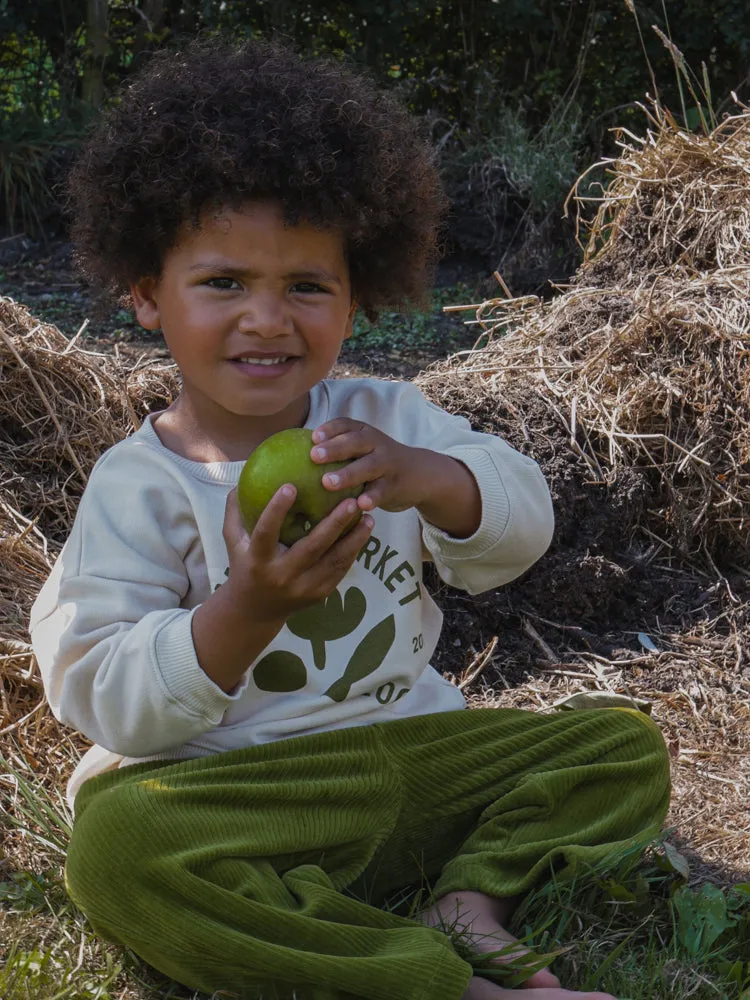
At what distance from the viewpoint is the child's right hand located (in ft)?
6.11

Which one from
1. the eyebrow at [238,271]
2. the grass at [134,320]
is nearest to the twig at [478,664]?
the eyebrow at [238,271]

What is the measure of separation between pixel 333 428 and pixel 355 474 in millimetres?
87

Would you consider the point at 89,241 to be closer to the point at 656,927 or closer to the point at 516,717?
the point at 516,717

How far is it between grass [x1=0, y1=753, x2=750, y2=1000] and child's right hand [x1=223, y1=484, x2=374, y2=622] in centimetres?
63

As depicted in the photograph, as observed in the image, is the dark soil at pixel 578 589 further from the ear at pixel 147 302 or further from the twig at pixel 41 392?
the ear at pixel 147 302

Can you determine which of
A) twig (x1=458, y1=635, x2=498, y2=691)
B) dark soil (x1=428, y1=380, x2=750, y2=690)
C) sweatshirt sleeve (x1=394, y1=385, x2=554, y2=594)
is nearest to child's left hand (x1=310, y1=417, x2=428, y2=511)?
sweatshirt sleeve (x1=394, y1=385, x2=554, y2=594)

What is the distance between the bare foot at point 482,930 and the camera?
1.97 meters

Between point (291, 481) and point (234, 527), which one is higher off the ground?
point (291, 481)

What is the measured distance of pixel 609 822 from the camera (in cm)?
235

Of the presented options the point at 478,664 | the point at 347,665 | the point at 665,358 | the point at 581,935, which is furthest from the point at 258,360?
the point at 665,358

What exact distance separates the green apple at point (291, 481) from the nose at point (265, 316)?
286 millimetres

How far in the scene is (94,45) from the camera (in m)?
7.01

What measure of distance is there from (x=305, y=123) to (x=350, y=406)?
552 millimetres

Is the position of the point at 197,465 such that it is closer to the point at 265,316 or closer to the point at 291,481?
the point at 265,316
